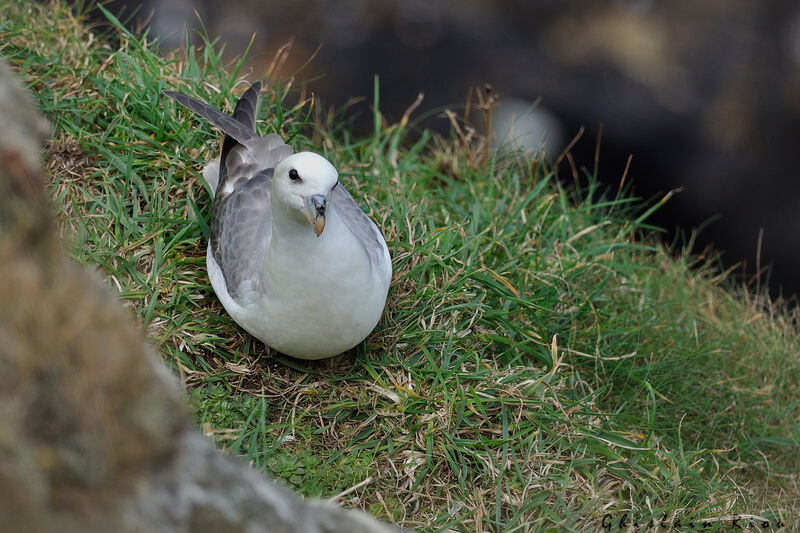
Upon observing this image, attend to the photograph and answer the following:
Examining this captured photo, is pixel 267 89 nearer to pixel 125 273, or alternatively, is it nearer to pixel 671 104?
pixel 125 273

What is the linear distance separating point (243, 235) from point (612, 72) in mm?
6349

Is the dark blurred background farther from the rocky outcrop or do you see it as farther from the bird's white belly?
the rocky outcrop

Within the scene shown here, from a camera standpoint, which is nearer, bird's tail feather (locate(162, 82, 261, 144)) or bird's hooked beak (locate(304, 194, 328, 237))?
bird's hooked beak (locate(304, 194, 328, 237))

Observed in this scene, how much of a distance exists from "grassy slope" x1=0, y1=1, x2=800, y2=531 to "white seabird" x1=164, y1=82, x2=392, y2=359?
22 centimetres

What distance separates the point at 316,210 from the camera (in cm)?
262

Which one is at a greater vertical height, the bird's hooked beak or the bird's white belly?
the bird's hooked beak

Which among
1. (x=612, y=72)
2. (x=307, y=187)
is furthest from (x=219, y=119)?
(x=612, y=72)

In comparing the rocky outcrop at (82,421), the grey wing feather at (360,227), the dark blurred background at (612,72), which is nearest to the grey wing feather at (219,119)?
the grey wing feather at (360,227)

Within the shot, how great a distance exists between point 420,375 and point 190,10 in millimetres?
6244

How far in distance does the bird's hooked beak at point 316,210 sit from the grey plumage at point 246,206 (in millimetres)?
342

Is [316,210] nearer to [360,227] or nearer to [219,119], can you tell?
[360,227]

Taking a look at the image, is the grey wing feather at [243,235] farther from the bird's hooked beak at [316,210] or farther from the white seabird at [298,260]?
the bird's hooked beak at [316,210]

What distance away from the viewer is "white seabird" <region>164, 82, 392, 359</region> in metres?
2.69

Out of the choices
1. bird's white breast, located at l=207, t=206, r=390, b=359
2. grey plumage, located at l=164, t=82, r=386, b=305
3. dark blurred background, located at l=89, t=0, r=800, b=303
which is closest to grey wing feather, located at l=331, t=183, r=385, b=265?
grey plumage, located at l=164, t=82, r=386, b=305
